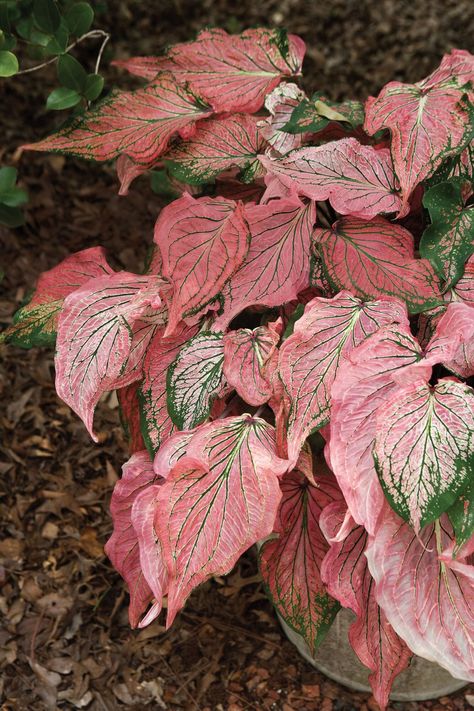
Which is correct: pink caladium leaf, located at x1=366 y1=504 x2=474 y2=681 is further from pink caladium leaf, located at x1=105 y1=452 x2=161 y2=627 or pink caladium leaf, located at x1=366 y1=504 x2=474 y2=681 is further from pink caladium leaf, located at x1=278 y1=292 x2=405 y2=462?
pink caladium leaf, located at x1=105 y1=452 x2=161 y2=627

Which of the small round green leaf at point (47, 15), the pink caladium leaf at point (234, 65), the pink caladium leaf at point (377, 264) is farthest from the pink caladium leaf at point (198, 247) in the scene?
the small round green leaf at point (47, 15)

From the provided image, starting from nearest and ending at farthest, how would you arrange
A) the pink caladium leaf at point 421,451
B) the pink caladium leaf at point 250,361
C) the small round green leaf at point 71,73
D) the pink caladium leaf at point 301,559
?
the pink caladium leaf at point 421,451, the pink caladium leaf at point 250,361, the pink caladium leaf at point 301,559, the small round green leaf at point 71,73

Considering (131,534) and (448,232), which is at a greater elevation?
(448,232)

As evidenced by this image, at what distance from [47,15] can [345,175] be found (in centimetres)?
65

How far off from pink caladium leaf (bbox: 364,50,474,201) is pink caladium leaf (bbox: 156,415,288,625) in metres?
0.37

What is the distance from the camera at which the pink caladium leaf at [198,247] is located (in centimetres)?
93

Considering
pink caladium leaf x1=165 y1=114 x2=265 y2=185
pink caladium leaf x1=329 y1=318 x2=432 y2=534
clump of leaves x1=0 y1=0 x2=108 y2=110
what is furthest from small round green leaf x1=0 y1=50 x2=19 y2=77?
pink caladium leaf x1=329 y1=318 x2=432 y2=534

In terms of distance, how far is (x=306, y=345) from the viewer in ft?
2.85

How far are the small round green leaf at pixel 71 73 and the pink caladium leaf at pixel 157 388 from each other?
54 centimetres

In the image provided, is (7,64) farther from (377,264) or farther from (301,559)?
(301,559)

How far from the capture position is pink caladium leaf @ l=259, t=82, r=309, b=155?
108cm

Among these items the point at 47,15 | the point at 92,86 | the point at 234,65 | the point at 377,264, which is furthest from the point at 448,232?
the point at 47,15

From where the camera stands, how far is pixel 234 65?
117 cm

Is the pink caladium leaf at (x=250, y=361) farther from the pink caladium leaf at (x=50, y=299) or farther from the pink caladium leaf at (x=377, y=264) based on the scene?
the pink caladium leaf at (x=50, y=299)
